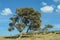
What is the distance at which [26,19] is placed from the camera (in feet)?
249

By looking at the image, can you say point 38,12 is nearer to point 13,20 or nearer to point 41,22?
point 41,22

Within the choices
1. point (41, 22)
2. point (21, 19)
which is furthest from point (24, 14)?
point (41, 22)

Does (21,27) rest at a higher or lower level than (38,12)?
lower

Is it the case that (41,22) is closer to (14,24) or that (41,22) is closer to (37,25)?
(37,25)

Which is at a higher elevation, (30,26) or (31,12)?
(31,12)

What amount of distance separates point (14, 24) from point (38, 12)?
35.3 ft

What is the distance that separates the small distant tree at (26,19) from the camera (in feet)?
246

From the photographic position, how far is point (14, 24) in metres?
77.9

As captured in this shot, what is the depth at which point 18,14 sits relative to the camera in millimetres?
76500

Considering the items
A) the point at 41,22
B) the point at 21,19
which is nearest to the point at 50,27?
the point at 41,22

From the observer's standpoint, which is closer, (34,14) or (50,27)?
(34,14)

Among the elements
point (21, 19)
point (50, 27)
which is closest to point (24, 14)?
point (21, 19)

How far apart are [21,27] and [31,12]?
7199 millimetres

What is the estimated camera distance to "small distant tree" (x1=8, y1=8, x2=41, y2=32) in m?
74.9
